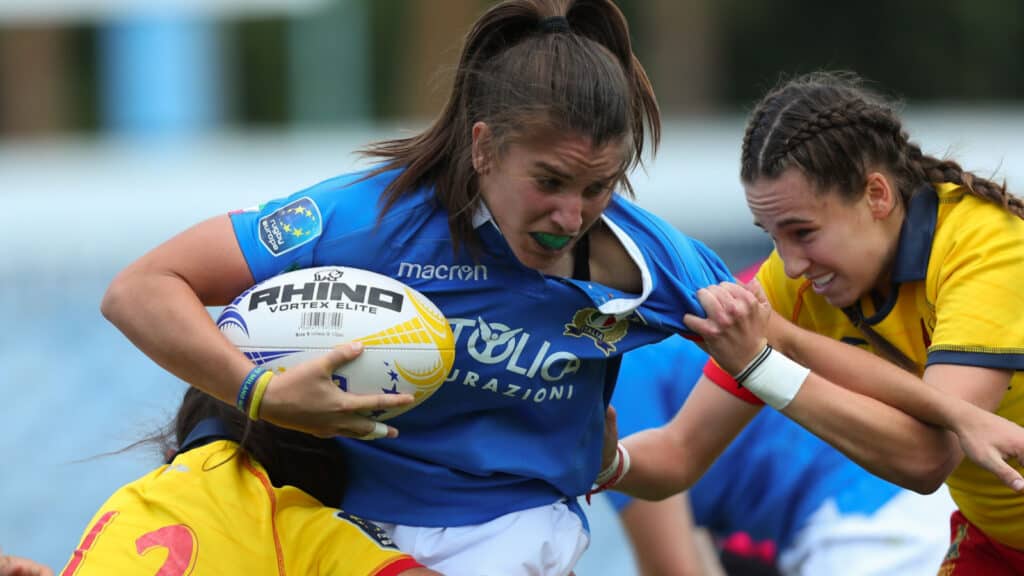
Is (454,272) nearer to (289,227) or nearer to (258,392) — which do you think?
(289,227)

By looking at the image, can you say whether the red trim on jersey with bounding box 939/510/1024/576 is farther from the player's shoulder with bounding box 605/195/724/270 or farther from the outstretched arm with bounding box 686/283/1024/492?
the player's shoulder with bounding box 605/195/724/270

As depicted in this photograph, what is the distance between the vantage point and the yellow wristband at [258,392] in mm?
3305

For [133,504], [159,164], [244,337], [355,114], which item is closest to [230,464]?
[133,504]

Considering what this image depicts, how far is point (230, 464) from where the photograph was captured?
12.7ft

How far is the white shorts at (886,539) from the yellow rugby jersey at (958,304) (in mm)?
998

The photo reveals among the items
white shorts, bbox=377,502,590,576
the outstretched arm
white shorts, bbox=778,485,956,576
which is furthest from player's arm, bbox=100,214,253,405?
white shorts, bbox=778,485,956,576

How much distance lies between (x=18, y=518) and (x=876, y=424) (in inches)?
245


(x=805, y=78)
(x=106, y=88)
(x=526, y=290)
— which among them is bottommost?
Result: (x=106, y=88)

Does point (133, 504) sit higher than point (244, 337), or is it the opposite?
point (244, 337)

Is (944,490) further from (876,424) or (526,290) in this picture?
(526,290)

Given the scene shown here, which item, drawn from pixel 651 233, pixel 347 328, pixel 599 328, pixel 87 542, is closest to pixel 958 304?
pixel 651 233

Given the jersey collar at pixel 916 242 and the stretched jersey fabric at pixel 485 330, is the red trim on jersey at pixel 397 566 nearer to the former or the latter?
the stretched jersey fabric at pixel 485 330

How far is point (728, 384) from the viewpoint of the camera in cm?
426

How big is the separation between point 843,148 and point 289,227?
4.50 ft
